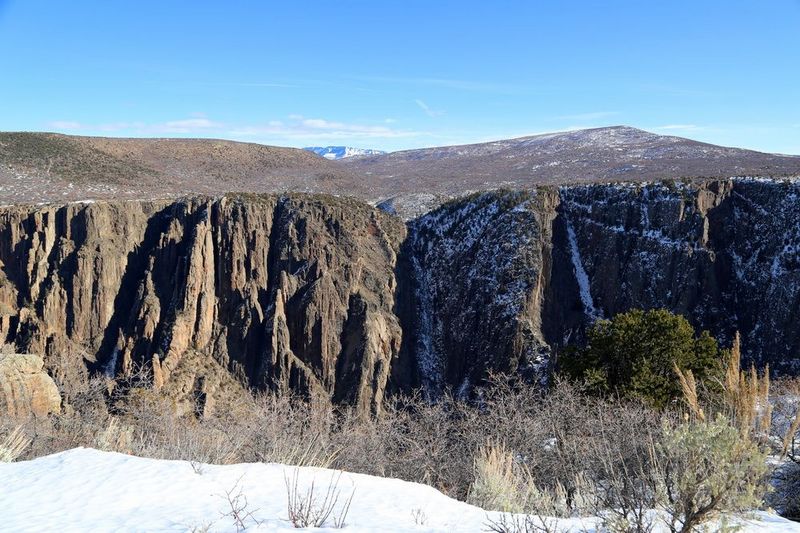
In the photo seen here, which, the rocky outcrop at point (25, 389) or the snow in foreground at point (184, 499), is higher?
the snow in foreground at point (184, 499)

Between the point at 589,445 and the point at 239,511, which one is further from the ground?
the point at 239,511

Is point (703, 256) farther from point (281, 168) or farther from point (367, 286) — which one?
point (281, 168)

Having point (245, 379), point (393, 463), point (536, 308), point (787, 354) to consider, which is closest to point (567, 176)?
point (536, 308)

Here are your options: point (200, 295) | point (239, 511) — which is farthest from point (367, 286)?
point (239, 511)

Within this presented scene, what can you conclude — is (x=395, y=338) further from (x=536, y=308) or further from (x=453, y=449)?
(x=453, y=449)

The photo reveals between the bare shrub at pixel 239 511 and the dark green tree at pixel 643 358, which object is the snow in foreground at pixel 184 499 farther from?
the dark green tree at pixel 643 358

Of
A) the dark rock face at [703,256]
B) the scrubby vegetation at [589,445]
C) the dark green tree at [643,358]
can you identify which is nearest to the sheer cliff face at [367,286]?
the dark rock face at [703,256]
